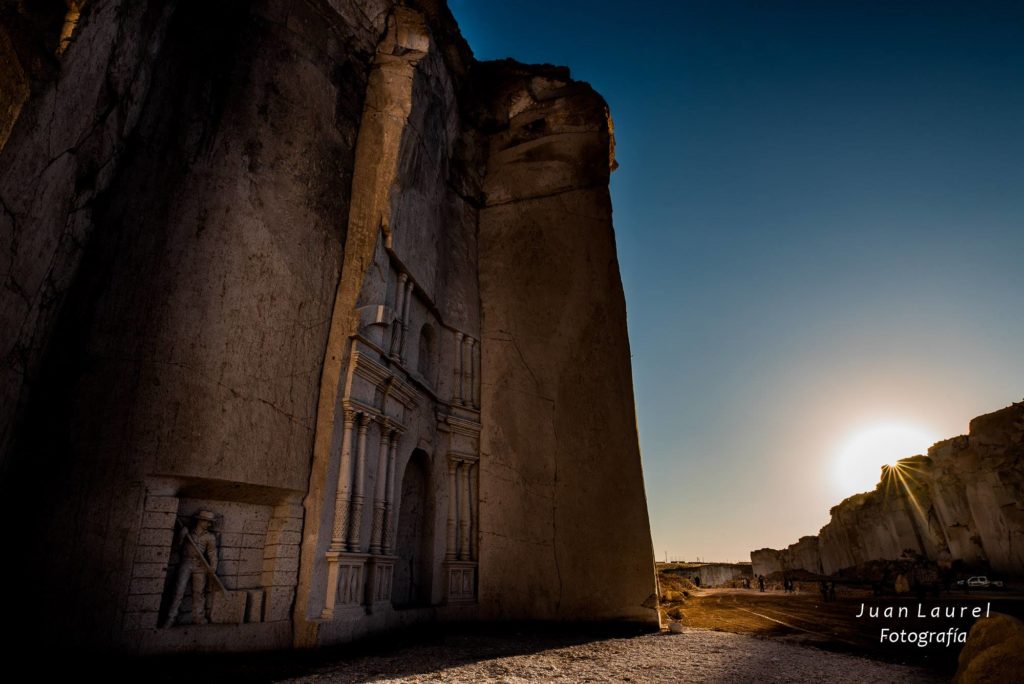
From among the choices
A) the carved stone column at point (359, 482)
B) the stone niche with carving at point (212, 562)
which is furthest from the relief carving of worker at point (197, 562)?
the carved stone column at point (359, 482)

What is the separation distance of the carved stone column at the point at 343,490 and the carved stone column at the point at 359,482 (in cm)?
12

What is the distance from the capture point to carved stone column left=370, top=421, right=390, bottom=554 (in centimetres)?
892

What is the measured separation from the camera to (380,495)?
360 inches

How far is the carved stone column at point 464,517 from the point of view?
36.9ft

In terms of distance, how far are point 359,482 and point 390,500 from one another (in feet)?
3.79

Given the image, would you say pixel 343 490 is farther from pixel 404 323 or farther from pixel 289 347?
pixel 404 323

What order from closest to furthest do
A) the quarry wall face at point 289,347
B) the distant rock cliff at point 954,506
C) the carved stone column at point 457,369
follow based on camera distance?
the quarry wall face at point 289,347 < the carved stone column at point 457,369 < the distant rock cliff at point 954,506

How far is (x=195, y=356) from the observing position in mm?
7242

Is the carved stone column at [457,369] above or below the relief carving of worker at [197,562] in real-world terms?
above

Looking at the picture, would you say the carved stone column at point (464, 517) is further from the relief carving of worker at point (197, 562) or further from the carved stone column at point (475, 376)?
the relief carving of worker at point (197, 562)

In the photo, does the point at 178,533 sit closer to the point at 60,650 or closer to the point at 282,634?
the point at 60,650

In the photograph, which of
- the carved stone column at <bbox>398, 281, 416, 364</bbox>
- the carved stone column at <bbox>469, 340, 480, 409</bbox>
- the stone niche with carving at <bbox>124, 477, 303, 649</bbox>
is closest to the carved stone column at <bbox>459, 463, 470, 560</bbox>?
the carved stone column at <bbox>469, 340, 480, 409</bbox>

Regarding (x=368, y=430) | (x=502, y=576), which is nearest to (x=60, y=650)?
(x=368, y=430)

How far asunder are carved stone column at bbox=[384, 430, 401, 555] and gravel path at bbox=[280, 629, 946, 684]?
1.87 meters
